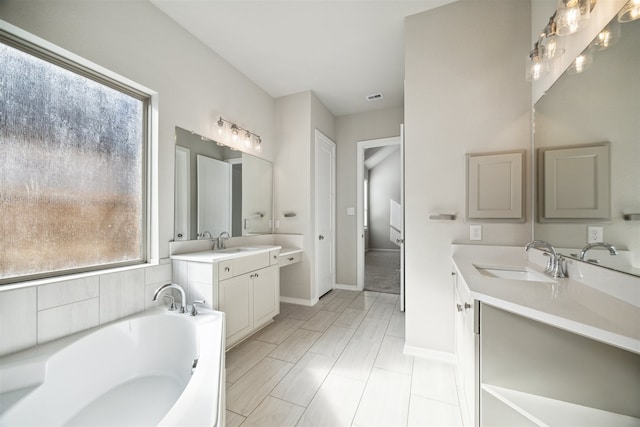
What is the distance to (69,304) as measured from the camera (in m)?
1.39

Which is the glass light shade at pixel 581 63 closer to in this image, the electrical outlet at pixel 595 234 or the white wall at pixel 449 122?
the white wall at pixel 449 122

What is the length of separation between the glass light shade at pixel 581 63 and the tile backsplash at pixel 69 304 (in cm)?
289

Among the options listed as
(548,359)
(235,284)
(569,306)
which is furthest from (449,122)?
(235,284)

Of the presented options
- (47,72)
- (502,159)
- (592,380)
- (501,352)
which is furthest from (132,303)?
(502,159)

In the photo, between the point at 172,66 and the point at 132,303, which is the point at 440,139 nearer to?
the point at 172,66

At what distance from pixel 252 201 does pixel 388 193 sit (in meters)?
6.08

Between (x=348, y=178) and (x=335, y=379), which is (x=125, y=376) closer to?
(x=335, y=379)

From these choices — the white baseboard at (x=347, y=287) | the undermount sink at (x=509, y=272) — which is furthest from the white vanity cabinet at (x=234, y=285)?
the undermount sink at (x=509, y=272)

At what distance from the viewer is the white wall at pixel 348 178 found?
3.83 metres

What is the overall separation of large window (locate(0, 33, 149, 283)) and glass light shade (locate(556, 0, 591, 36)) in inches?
107

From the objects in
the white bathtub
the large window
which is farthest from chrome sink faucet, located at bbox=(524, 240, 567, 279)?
the large window

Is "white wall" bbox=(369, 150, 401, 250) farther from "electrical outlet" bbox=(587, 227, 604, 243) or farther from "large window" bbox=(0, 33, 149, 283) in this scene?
"large window" bbox=(0, 33, 149, 283)

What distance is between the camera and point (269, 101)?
10.9 ft

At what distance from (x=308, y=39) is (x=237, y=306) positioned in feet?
A: 8.46
